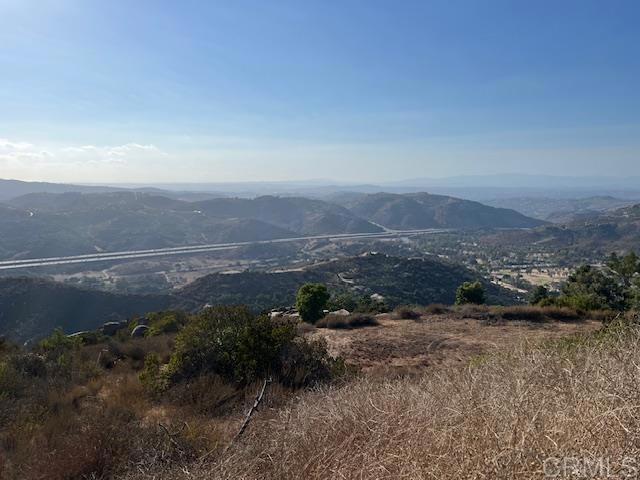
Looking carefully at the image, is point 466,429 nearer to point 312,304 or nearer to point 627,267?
point 312,304

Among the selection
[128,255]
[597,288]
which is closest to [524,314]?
[597,288]

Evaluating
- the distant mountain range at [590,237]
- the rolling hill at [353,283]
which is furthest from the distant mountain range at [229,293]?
the distant mountain range at [590,237]

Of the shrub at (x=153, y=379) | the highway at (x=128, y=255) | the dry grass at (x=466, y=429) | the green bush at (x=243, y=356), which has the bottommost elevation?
the highway at (x=128, y=255)

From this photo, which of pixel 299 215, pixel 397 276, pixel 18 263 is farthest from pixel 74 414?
pixel 299 215

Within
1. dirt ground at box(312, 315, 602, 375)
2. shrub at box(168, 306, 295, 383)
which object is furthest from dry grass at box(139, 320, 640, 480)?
dirt ground at box(312, 315, 602, 375)

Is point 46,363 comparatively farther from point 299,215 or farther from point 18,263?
point 299,215

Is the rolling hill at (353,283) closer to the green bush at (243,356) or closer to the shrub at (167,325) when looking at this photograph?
the shrub at (167,325)
